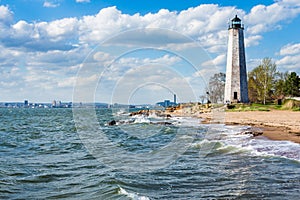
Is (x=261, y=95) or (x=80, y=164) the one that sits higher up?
(x=261, y=95)

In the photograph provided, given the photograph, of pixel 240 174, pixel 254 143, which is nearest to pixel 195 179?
pixel 240 174

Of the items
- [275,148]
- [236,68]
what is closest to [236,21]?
[236,68]

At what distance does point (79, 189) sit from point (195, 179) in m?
4.01

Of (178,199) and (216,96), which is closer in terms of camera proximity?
(178,199)

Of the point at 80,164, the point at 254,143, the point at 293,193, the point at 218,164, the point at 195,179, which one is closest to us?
the point at 293,193

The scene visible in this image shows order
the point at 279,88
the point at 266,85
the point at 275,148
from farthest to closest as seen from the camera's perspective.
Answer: the point at 279,88, the point at 266,85, the point at 275,148

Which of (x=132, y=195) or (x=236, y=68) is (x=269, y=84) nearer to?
(x=236, y=68)

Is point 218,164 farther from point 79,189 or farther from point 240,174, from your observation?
point 79,189

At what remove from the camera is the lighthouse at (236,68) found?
59250 mm

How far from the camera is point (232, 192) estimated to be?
11.2 m

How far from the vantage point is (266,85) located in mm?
68875

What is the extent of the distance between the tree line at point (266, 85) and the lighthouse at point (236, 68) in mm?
8435

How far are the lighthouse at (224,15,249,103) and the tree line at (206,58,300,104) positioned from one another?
8.44 m

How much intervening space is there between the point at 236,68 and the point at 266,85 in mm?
12330
